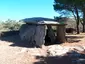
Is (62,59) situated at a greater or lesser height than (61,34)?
lesser

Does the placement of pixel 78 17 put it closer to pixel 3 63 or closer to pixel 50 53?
pixel 50 53

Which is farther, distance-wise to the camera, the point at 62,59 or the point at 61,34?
the point at 61,34

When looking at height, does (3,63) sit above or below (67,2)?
below

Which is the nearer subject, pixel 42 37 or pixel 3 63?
pixel 3 63

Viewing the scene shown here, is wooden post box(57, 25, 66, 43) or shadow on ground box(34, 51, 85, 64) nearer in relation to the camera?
shadow on ground box(34, 51, 85, 64)

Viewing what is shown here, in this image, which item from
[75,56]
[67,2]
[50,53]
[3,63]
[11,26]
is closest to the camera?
[3,63]

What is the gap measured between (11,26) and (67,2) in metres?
10.5

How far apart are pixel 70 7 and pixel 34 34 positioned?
10546 mm

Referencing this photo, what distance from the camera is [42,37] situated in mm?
16031

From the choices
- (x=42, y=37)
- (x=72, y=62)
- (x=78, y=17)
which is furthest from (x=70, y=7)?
(x=72, y=62)

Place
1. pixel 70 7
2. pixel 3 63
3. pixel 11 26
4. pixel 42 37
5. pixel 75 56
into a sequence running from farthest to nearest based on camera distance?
pixel 11 26 → pixel 70 7 → pixel 42 37 → pixel 75 56 → pixel 3 63

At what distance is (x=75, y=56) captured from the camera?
1183 cm

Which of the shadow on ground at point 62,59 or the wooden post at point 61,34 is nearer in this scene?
the shadow on ground at point 62,59

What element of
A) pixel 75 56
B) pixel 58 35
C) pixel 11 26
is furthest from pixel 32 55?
pixel 11 26
